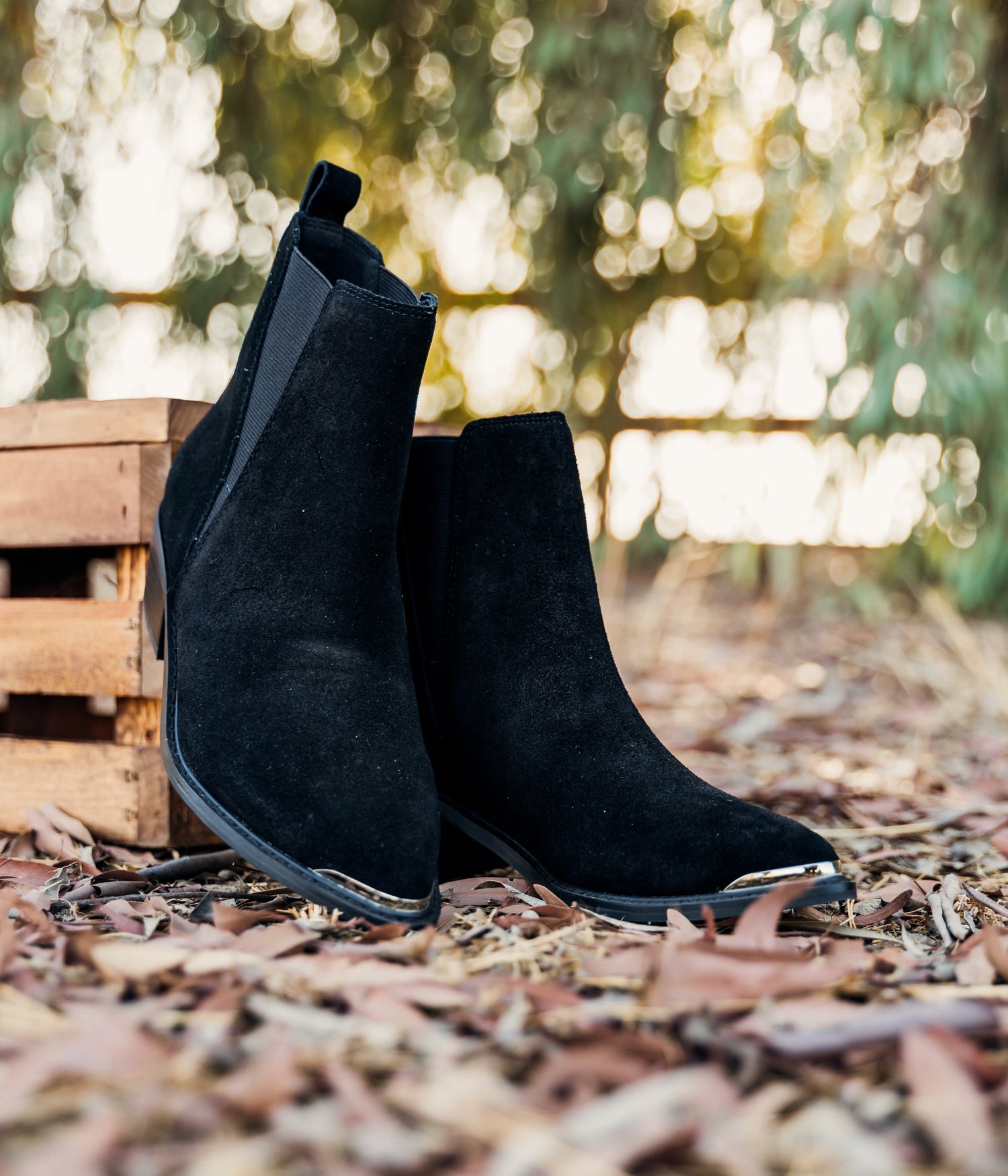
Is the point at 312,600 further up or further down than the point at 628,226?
further down

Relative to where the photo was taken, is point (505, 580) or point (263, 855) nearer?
point (263, 855)

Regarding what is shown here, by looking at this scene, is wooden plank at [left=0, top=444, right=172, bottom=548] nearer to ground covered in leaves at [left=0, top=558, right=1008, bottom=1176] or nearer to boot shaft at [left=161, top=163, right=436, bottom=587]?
boot shaft at [left=161, top=163, right=436, bottom=587]

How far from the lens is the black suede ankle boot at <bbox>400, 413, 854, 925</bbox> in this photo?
2.53ft

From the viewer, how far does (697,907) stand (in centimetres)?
75

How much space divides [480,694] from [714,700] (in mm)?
1519

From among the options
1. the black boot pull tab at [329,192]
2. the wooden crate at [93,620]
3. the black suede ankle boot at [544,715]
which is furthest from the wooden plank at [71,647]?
the black boot pull tab at [329,192]

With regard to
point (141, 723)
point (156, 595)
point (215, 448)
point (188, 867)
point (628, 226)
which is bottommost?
point (188, 867)

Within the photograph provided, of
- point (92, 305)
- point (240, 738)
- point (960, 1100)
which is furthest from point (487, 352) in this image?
point (960, 1100)

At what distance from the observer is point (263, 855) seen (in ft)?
2.39

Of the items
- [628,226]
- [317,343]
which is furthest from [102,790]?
[628,226]

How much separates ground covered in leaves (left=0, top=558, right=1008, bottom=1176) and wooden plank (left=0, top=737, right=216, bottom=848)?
0.27 feet

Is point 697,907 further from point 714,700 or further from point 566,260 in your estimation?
point 566,260

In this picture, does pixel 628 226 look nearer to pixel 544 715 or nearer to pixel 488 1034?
pixel 544 715

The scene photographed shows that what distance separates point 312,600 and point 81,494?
0.41 metres
